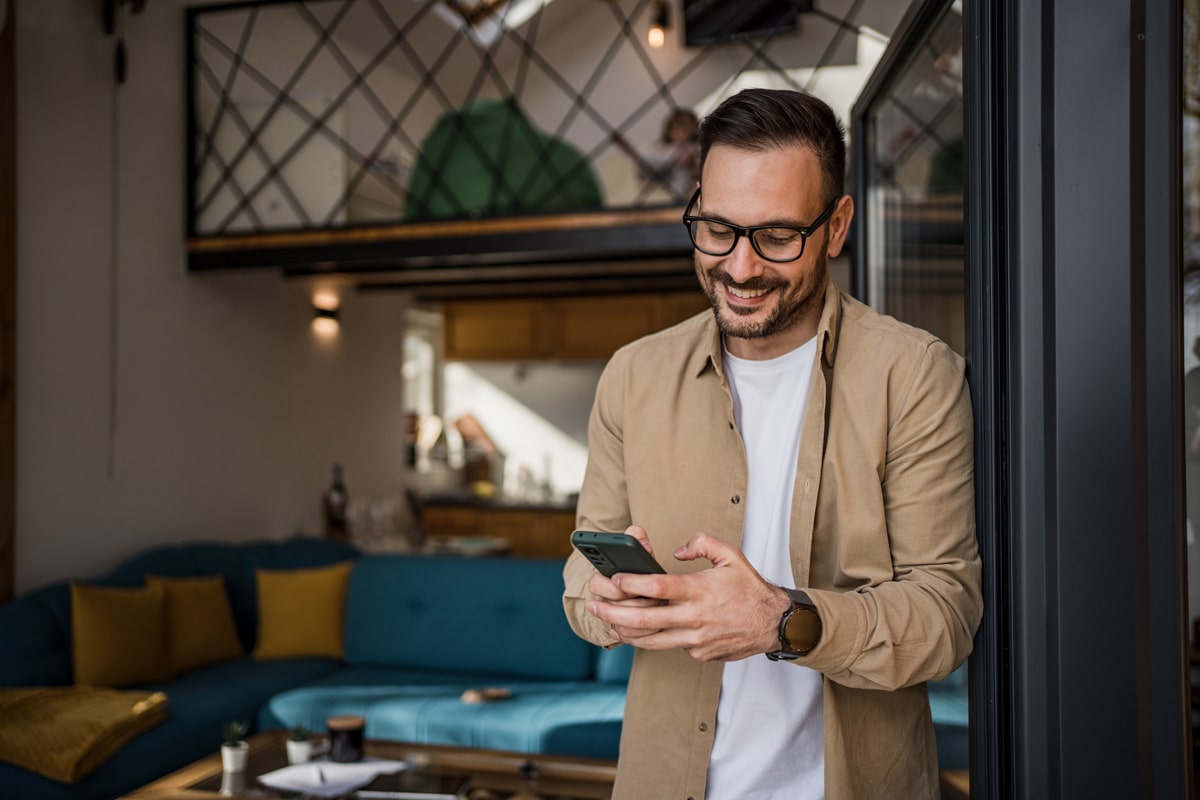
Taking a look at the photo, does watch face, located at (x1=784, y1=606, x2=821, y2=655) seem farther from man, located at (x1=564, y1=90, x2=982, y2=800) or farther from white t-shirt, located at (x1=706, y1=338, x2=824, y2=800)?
white t-shirt, located at (x1=706, y1=338, x2=824, y2=800)

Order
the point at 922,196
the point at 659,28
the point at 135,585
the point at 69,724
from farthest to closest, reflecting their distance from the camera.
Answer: the point at 135,585 → the point at 659,28 → the point at 69,724 → the point at 922,196

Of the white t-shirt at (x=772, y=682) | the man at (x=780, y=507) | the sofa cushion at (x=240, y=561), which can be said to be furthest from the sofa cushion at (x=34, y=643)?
the white t-shirt at (x=772, y=682)

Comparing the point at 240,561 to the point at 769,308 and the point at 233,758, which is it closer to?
the point at 233,758

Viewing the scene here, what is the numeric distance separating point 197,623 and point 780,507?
11.6 ft

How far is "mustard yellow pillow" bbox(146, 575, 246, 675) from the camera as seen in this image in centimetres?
413

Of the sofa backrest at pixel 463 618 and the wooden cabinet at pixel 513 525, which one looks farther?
the wooden cabinet at pixel 513 525

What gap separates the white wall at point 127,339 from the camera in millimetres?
3984

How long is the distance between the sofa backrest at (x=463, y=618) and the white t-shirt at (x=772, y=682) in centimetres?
285

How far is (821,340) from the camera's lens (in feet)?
4.39

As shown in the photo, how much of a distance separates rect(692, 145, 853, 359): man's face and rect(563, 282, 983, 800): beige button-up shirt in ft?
0.24

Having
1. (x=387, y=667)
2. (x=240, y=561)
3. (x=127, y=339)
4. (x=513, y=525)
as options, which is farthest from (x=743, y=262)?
(x=513, y=525)

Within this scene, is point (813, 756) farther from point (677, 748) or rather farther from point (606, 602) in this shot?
point (606, 602)

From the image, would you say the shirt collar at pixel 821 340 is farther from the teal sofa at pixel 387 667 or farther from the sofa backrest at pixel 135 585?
the sofa backrest at pixel 135 585

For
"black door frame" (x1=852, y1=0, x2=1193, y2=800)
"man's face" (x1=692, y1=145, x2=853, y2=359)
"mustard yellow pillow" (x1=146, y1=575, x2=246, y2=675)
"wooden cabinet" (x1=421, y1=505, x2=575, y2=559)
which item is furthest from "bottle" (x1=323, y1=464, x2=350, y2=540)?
"black door frame" (x1=852, y1=0, x2=1193, y2=800)
